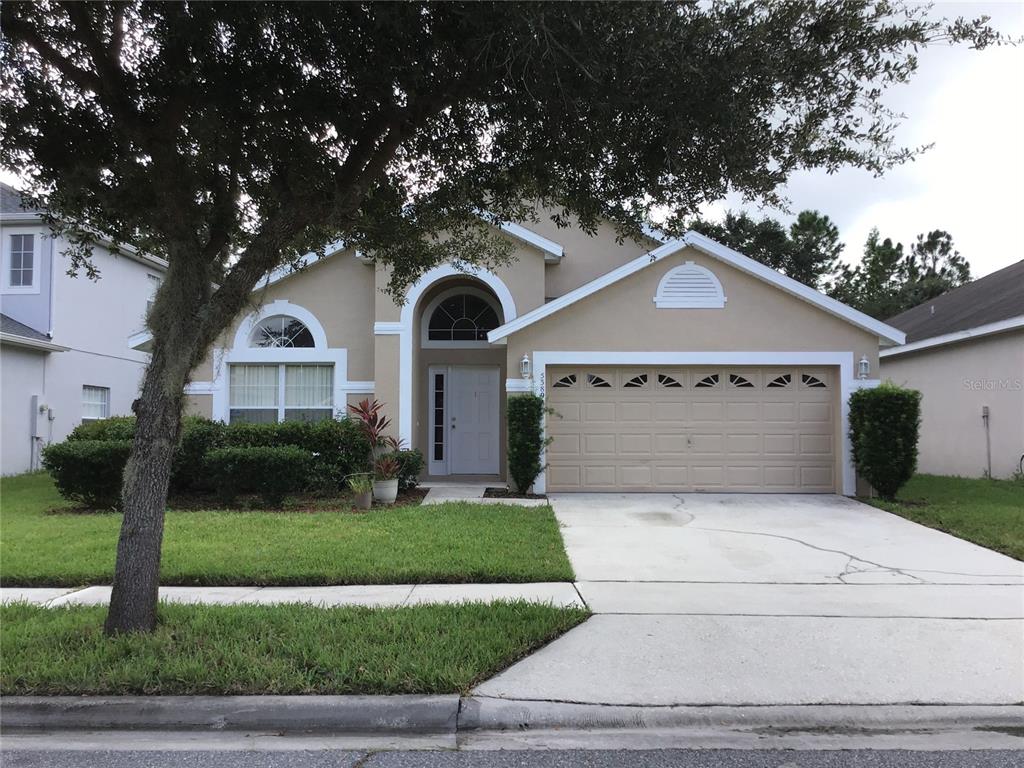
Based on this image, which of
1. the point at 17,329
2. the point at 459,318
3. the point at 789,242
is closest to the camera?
the point at 459,318

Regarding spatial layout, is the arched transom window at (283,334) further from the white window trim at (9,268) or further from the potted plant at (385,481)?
the white window trim at (9,268)

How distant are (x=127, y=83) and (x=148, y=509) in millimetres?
3305

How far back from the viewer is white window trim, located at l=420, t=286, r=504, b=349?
1444 cm

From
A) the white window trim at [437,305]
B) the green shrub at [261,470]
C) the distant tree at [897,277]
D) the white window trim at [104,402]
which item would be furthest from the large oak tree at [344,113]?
the distant tree at [897,277]

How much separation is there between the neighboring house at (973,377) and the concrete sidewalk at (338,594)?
11.8m

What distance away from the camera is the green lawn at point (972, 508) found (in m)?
8.40

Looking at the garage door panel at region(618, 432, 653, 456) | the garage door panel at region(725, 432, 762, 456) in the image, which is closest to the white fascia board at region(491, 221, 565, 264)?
the garage door panel at region(618, 432, 653, 456)

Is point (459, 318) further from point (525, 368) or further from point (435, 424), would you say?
point (525, 368)

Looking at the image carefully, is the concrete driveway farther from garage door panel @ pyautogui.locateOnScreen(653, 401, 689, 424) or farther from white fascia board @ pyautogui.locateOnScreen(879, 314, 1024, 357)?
white fascia board @ pyautogui.locateOnScreen(879, 314, 1024, 357)

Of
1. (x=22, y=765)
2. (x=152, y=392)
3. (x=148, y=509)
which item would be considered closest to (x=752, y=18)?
(x=152, y=392)

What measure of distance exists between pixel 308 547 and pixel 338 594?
175cm

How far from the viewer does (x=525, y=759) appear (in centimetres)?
358

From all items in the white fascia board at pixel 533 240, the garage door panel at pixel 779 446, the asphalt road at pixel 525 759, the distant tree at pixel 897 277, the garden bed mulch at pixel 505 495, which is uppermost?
the distant tree at pixel 897 277

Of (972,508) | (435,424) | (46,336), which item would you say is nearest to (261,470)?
(435,424)
